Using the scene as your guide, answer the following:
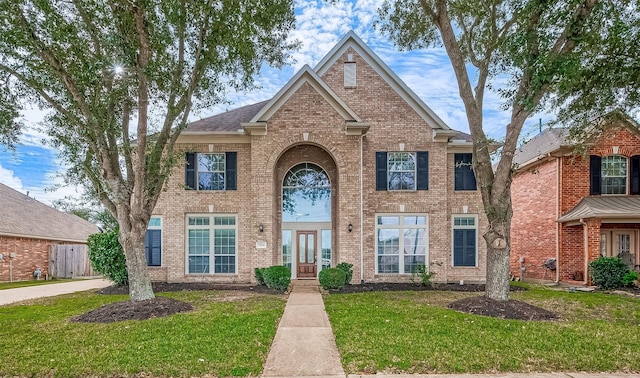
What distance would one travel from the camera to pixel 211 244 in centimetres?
1361

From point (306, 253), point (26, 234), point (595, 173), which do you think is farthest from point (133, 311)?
point (595, 173)

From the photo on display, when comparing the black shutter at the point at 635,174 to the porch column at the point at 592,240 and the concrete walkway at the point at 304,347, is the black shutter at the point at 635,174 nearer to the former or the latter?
the porch column at the point at 592,240

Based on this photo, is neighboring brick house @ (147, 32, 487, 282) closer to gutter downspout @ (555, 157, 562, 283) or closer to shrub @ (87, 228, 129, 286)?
shrub @ (87, 228, 129, 286)

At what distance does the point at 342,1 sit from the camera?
9.52 m

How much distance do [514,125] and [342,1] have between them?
18.1ft

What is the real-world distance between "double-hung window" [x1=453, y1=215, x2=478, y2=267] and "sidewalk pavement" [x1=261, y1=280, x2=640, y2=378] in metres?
7.31

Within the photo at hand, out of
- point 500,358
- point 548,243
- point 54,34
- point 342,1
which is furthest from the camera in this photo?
point 548,243

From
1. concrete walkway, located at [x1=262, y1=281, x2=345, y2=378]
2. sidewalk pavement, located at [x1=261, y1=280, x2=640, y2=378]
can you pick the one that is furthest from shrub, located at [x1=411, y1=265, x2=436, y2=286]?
sidewalk pavement, located at [x1=261, y1=280, x2=640, y2=378]

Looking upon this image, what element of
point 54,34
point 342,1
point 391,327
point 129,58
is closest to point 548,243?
point 391,327

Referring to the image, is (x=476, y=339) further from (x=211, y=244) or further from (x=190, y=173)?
(x=190, y=173)

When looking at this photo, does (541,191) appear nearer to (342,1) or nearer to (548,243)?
(548,243)

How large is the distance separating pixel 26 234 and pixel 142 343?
649 inches

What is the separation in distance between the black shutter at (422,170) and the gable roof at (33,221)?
18.6 metres

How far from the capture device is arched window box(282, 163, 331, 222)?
46.4 feet
